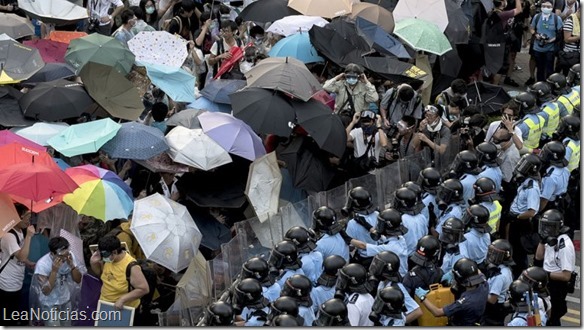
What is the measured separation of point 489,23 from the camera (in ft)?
67.5

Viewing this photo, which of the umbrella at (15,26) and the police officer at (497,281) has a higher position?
the police officer at (497,281)

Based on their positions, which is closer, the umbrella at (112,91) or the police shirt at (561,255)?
the police shirt at (561,255)

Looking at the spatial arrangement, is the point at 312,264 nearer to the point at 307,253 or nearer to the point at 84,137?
the point at 307,253

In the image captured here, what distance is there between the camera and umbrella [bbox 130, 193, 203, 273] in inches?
552

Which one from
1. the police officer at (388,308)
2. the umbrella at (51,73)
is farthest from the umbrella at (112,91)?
the police officer at (388,308)

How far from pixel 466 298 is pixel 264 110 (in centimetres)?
389

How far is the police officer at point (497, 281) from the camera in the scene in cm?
1325

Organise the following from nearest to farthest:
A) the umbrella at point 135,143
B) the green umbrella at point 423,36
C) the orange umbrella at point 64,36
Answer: the umbrella at point 135,143, the orange umbrella at point 64,36, the green umbrella at point 423,36

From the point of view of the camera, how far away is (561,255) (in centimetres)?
1384

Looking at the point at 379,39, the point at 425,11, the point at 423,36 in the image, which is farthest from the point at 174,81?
the point at 425,11

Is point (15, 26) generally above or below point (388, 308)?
below

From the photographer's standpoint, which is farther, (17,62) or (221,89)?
(221,89)

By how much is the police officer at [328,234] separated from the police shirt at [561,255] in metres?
2.06

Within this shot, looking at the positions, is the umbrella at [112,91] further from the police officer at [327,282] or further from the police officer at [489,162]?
the police officer at [327,282]
